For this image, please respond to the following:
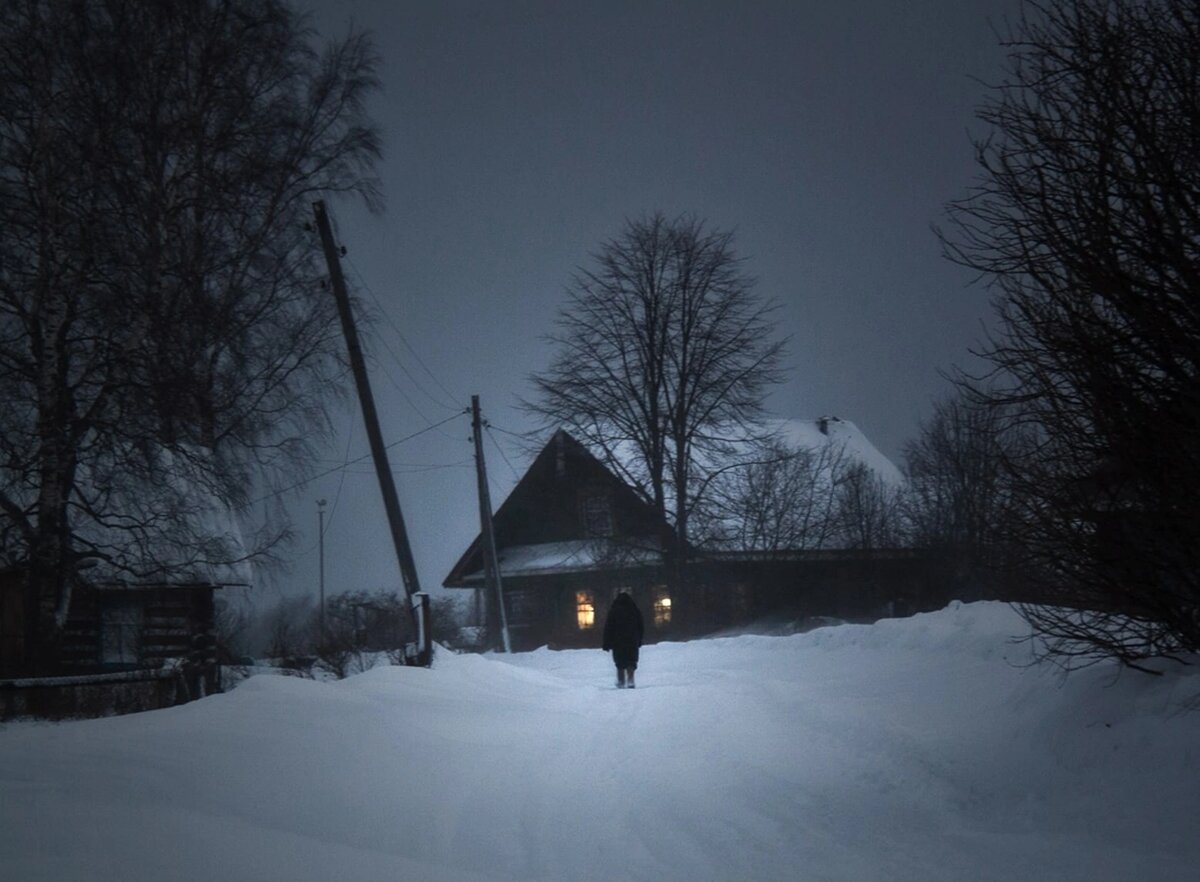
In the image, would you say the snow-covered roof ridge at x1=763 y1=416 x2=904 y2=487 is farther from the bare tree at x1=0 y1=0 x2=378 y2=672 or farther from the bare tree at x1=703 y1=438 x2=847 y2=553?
the bare tree at x1=0 y1=0 x2=378 y2=672

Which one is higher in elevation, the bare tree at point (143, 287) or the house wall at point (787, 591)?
the bare tree at point (143, 287)

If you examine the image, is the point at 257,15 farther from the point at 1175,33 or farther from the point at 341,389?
the point at 1175,33

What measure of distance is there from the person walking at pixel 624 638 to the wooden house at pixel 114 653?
635cm

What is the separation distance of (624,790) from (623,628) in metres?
10.2

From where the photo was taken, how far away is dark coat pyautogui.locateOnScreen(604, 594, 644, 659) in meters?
17.6

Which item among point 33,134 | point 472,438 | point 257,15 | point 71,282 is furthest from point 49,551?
point 472,438

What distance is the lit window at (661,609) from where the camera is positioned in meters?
34.3

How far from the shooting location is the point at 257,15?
741 inches

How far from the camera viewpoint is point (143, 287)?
15461 millimetres

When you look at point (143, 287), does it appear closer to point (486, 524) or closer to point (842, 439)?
point (486, 524)

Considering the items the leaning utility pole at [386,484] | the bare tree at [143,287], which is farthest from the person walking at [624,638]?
the bare tree at [143,287]

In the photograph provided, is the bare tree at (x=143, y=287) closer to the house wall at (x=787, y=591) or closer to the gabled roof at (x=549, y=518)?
the gabled roof at (x=549, y=518)

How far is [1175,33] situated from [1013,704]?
5.00m

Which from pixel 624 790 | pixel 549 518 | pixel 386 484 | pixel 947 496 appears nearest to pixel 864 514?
pixel 947 496
